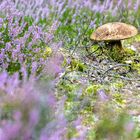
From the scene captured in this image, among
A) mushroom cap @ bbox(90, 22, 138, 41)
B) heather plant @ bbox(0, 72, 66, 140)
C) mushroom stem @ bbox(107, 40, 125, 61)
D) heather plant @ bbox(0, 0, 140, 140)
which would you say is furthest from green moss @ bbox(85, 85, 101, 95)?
heather plant @ bbox(0, 72, 66, 140)

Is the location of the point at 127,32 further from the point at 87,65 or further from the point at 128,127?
the point at 128,127

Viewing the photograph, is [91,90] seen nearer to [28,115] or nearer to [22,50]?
[22,50]

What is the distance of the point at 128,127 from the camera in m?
1.90

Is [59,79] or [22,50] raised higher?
[22,50]

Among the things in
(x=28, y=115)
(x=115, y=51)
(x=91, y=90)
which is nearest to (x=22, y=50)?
(x=91, y=90)

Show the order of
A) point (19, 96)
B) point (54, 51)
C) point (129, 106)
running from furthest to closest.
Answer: point (54, 51) < point (129, 106) < point (19, 96)

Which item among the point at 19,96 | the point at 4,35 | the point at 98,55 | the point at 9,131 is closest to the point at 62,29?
the point at 98,55

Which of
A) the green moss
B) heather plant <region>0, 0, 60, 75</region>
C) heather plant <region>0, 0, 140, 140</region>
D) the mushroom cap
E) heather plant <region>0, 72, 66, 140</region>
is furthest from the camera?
the mushroom cap

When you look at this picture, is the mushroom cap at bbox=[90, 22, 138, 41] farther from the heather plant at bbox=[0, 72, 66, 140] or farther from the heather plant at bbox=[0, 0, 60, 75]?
the heather plant at bbox=[0, 72, 66, 140]

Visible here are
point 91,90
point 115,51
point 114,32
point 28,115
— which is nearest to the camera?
point 28,115

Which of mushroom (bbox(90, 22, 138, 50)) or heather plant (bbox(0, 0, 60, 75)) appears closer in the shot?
heather plant (bbox(0, 0, 60, 75))

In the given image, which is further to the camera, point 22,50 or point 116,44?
point 116,44

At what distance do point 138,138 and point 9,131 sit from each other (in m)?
1.42

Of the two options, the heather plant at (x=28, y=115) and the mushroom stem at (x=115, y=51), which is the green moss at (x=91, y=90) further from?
the heather plant at (x=28, y=115)
